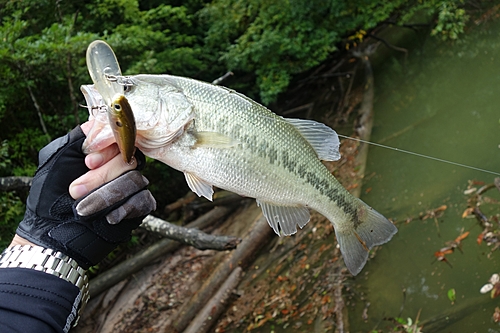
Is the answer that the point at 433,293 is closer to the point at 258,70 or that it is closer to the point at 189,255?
the point at 189,255

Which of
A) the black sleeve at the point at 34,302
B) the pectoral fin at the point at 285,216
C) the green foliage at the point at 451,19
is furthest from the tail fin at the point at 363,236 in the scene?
the green foliage at the point at 451,19

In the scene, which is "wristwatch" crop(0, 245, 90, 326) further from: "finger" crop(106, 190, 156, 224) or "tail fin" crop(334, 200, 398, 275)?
"tail fin" crop(334, 200, 398, 275)

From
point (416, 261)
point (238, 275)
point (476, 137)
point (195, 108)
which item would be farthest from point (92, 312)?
point (476, 137)

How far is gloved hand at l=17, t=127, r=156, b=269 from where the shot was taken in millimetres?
2232

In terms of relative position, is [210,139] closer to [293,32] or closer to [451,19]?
[293,32]

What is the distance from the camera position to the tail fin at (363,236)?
2963 millimetres

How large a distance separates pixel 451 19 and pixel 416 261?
5492 mm

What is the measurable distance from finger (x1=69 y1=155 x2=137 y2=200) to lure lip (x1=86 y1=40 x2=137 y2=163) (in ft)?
0.39

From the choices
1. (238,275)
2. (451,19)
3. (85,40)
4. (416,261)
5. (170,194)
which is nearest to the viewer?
(416,261)

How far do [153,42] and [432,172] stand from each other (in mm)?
5587

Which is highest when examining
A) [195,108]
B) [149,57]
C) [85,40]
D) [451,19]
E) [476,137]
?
[195,108]

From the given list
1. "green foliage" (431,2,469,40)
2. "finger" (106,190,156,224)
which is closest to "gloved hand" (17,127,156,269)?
"finger" (106,190,156,224)

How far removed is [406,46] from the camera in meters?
10.1

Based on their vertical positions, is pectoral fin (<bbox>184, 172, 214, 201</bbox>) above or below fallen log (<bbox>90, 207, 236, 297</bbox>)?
above
